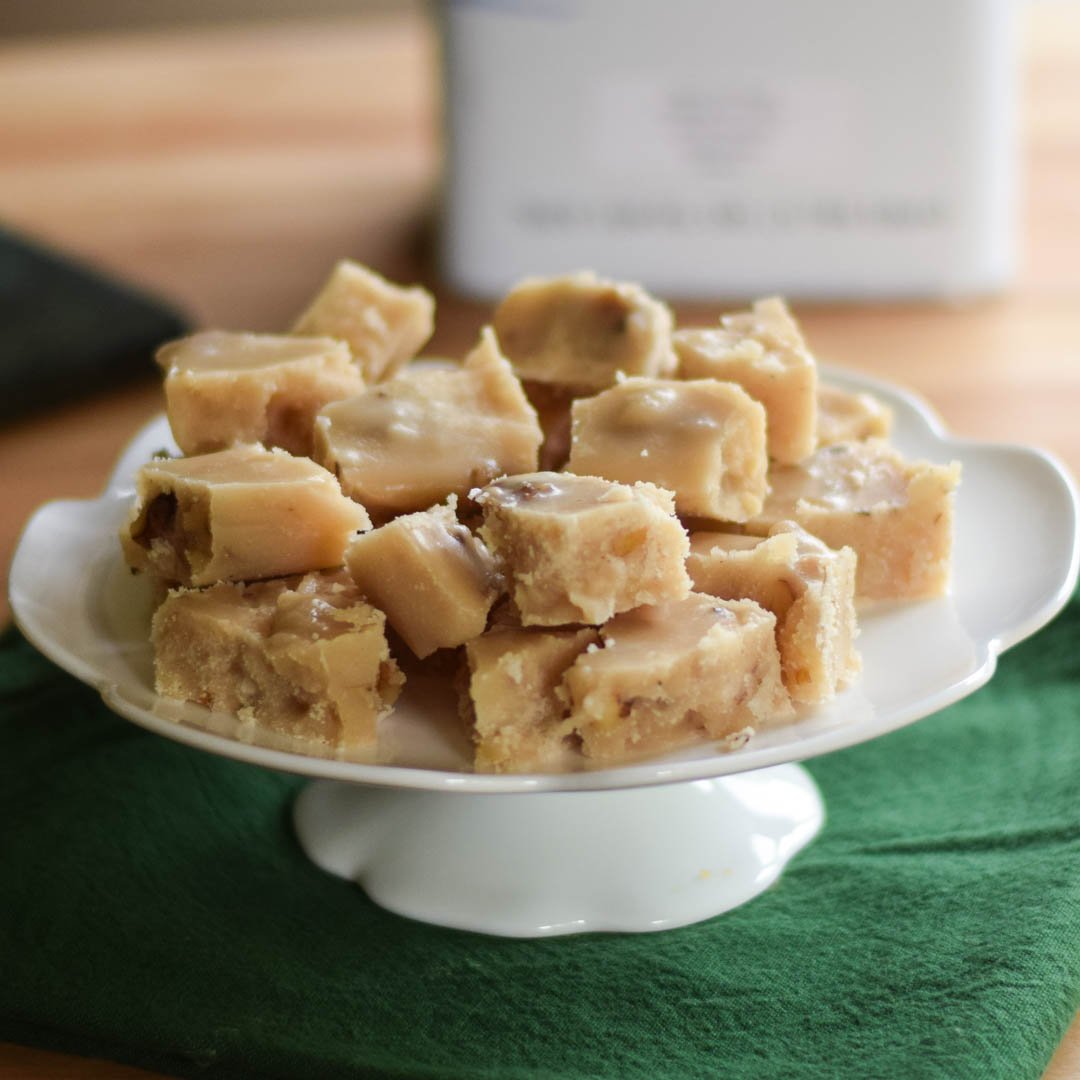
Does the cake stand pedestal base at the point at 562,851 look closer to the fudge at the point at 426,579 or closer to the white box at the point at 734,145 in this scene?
the fudge at the point at 426,579

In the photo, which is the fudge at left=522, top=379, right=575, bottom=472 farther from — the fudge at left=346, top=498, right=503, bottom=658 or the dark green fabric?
the dark green fabric

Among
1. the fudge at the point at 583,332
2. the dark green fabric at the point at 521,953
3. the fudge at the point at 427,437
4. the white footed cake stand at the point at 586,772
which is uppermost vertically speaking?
the fudge at the point at 583,332

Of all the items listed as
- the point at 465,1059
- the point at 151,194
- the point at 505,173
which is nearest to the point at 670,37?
the point at 505,173

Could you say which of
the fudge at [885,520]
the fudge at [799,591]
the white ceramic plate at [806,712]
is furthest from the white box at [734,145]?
the fudge at [799,591]

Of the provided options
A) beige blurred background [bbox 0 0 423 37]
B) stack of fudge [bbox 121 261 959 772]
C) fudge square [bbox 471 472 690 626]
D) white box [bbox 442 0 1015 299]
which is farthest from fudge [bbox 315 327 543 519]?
beige blurred background [bbox 0 0 423 37]

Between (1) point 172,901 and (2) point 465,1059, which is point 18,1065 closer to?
(1) point 172,901

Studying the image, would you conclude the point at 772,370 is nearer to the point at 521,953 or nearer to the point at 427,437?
the point at 427,437
